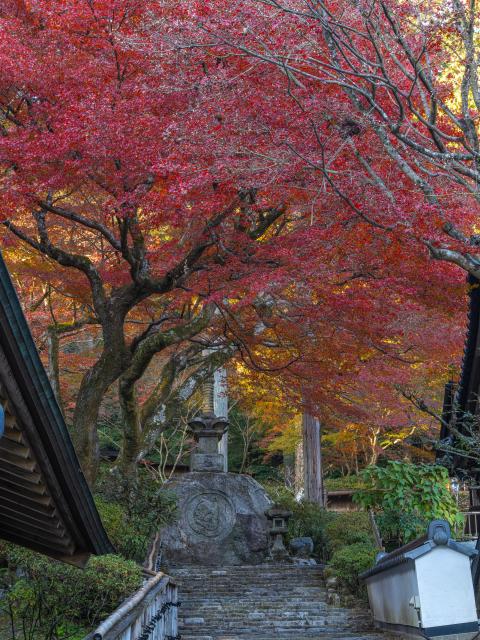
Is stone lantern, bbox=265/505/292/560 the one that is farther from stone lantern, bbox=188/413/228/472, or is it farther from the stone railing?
the stone railing

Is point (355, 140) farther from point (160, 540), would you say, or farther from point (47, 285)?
point (160, 540)

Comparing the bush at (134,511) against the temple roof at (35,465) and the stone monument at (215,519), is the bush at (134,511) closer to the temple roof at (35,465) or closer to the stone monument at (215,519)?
the stone monument at (215,519)

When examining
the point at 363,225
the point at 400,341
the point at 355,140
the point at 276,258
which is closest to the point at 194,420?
the point at 400,341

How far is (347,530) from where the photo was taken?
2034cm

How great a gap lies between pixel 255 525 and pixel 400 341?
27.2ft

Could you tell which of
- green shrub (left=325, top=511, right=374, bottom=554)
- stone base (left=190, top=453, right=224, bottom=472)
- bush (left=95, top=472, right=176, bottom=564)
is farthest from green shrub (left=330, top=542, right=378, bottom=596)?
stone base (left=190, top=453, right=224, bottom=472)

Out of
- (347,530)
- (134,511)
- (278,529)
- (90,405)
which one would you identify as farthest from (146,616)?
(278,529)

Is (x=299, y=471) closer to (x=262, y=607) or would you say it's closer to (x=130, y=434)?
(x=262, y=607)

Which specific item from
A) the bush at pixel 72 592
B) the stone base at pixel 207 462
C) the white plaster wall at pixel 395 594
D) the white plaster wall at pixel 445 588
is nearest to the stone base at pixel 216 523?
the stone base at pixel 207 462

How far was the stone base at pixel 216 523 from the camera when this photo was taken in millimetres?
20938

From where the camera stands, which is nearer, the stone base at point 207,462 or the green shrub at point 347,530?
the green shrub at point 347,530

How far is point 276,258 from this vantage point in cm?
1305

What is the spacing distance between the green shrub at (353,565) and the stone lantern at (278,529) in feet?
12.7

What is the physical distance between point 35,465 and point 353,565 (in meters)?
11.2
